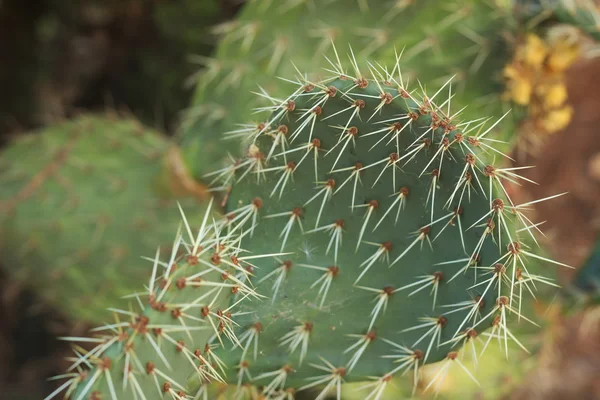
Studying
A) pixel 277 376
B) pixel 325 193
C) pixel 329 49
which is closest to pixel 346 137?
pixel 325 193

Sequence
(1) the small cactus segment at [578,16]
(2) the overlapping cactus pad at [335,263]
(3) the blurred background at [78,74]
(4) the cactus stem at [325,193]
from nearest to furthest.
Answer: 1. (2) the overlapping cactus pad at [335,263]
2. (4) the cactus stem at [325,193]
3. (1) the small cactus segment at [578,16]
4. (3) the blurred background at [78,74]

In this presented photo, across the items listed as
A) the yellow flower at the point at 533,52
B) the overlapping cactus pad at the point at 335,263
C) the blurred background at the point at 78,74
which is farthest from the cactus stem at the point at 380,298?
the blurred background at the point at 78,74

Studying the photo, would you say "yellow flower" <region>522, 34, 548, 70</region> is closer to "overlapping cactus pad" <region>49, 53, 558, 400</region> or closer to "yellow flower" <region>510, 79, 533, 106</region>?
"yellow flower" <region>510, 79, 533, 106</region>

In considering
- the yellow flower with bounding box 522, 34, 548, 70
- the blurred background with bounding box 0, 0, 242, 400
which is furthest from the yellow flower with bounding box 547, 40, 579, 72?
the blurred background with bounding box 0, 0, 242, 400

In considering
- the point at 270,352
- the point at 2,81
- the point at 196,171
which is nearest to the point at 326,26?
the point at 196,171

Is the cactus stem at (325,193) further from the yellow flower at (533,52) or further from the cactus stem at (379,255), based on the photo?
the yellow flower at (533,52)

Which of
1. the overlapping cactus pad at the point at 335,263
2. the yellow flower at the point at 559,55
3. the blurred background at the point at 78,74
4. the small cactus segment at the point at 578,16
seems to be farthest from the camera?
the blurred background at the point at 78,74

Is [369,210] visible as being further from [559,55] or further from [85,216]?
[85,216]
